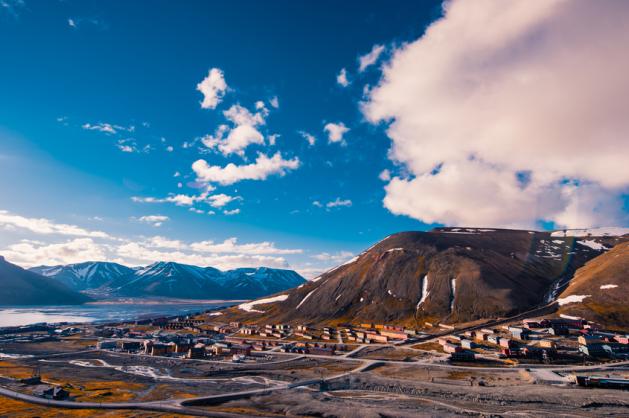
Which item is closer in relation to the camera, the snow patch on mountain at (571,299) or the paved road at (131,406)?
the paved road at (131,406)

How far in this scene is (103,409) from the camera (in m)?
71.4

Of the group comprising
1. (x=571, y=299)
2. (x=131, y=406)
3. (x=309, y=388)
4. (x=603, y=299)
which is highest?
(x=603, y=299)

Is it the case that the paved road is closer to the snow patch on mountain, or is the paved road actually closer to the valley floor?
the valley floor

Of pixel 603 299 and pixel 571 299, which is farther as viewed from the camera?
pixel 571 299

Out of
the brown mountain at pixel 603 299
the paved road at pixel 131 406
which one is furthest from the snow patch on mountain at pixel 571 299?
the paved road at pixel 131 406

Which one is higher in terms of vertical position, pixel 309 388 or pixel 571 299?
pixel 571 299

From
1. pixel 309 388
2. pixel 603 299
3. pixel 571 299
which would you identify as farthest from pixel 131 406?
pixel 603 299

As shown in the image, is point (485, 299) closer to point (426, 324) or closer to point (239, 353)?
point (426, 324)

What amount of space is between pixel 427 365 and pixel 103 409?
8091 cm

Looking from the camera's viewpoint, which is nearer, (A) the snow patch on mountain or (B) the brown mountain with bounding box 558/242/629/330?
(B) the brown mountain with bounding box 558/242/629/330

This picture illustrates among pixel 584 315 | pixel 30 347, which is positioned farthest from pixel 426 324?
pixel 30 347

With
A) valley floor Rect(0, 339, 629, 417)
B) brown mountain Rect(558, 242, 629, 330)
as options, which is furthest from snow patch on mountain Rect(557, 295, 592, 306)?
valley floor Rect(0, 339, 629, 417)

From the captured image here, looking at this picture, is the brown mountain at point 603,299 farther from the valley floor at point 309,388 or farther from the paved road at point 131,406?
the paved road at point 131,406

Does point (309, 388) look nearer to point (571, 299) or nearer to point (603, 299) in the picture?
point (571, 299)
